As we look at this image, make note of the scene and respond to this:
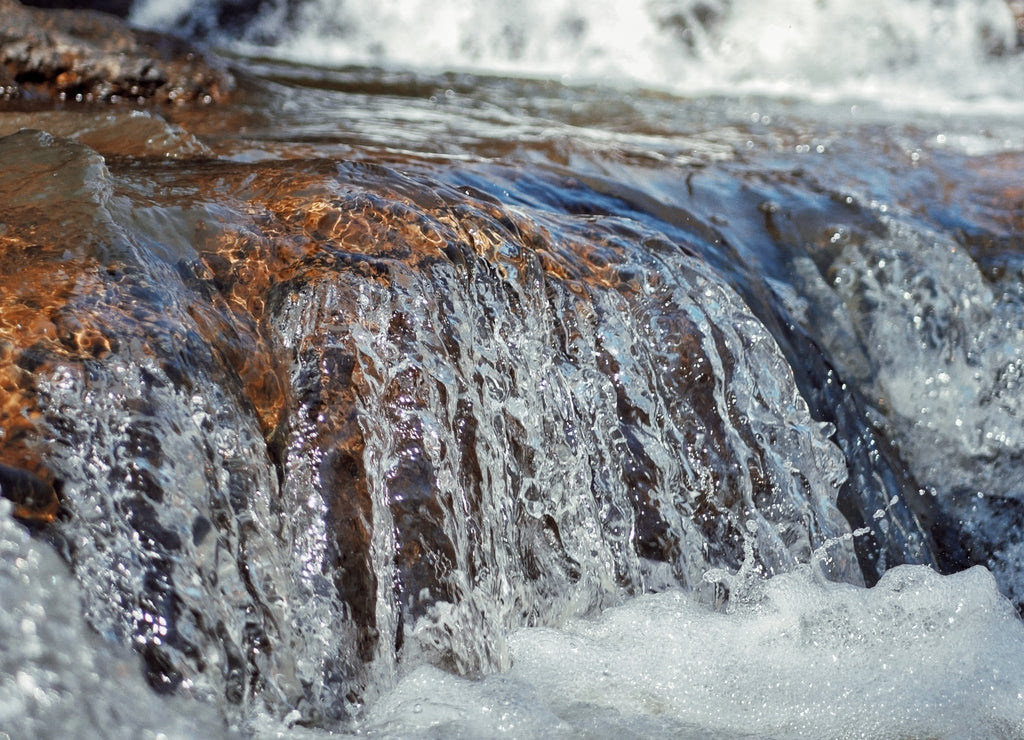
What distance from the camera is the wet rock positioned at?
4.15 meters

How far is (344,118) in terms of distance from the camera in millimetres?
4250

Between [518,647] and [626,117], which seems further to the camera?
[626,117]

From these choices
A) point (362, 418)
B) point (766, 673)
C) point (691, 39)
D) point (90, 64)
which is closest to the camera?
point (362, 418)

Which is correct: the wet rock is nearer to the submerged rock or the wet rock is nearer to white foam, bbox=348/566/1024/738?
the submerged rock

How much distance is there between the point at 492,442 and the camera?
89.0 inches

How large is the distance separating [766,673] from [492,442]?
2.44 ft

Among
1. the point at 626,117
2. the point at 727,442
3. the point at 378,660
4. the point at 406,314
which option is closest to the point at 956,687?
the point at 727,442

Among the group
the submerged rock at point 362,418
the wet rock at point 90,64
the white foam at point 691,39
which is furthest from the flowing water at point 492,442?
the white foam at point 691,39

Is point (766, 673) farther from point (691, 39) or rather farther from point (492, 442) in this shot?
point (691, 39)

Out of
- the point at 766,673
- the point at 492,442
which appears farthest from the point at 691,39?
the point at 766,673

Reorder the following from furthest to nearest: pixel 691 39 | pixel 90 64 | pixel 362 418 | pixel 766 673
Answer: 1. pixel 691 39
2. pixel 90 64
3. pixel 766 673
4. pixel 362 418

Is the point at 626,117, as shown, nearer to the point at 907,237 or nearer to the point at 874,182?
the point at 874,182

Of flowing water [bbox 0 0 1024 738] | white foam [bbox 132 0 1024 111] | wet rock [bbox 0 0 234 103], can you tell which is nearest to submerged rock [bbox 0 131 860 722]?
flowing water [bbox 0 0 1024 738]

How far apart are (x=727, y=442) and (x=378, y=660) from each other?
41.3 inches
